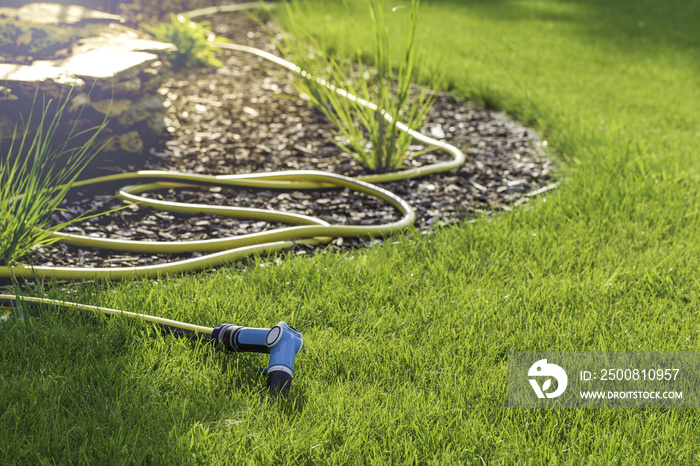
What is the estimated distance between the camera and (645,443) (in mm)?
1544

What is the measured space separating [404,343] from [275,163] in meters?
1.87

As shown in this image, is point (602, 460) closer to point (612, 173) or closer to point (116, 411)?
point (116, 411)

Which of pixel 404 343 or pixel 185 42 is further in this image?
pixel 185 42

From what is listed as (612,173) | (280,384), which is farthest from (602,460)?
(612,173)

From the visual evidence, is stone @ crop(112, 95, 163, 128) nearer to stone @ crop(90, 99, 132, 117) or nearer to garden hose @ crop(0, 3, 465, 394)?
stone @ crop(90, 99, 132, 117)

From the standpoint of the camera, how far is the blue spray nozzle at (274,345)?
165 centimetres

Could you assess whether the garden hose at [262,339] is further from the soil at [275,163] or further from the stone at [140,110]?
the stone at [140,110]

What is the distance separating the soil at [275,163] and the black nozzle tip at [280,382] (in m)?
0.97

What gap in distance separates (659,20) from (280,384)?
8.13m

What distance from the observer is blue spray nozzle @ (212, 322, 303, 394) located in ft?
5.41

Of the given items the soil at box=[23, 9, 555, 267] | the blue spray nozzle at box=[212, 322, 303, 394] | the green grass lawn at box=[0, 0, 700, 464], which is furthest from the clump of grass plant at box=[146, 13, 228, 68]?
the blue spray nozzle at box=[212, 322, 303, 394]

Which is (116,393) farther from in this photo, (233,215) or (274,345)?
(233,215)

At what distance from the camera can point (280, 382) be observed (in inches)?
64.8

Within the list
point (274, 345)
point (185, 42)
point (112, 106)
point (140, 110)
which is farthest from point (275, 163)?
point (274, 345)
